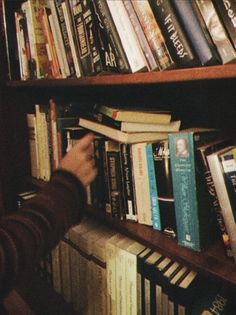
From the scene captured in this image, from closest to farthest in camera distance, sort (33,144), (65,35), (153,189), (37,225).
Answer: (37,225) < (153,189) < (65,35) < (33,144)

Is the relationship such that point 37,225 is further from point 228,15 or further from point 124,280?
point 228,15

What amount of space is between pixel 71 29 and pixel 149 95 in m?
0.34

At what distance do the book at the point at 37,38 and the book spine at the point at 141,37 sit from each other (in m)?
0.45

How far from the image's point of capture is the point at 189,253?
0.69 metres

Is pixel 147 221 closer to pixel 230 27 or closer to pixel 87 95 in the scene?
pixel 230 27

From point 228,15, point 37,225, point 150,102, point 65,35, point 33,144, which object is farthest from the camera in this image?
point 33,144

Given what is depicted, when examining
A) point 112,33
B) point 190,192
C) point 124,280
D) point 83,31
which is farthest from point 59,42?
point 124,280

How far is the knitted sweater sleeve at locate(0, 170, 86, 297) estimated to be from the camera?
602 millimetres

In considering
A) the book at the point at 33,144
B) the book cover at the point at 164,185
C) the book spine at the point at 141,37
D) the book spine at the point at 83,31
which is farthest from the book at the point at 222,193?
the book at the point at 33,144

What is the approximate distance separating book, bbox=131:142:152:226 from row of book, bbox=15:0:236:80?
0.64 feet

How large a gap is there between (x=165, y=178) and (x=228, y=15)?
1.17ft

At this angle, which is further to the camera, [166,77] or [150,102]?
[150,102]

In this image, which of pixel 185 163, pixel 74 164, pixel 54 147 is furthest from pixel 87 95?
pixel 185 163

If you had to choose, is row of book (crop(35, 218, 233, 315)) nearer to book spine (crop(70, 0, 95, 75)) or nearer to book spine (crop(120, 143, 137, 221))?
book spine (crop(120, 143, 137, 221))
